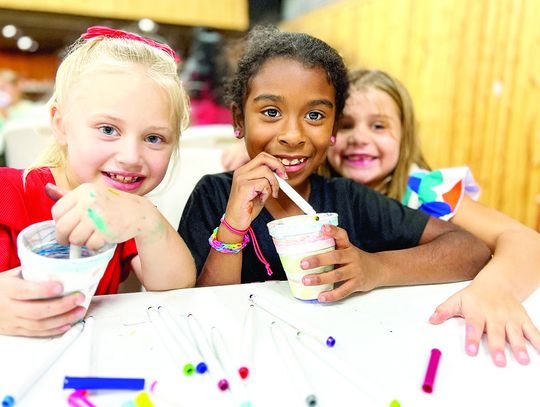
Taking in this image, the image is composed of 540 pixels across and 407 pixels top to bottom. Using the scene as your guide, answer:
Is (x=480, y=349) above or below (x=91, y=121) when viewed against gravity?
below

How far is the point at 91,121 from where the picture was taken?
772mm

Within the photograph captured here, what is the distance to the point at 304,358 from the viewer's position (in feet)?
1.84

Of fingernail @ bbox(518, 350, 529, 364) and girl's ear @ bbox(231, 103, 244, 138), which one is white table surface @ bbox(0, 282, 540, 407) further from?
girl's ear @ bbox(231, 103, 244, 138)

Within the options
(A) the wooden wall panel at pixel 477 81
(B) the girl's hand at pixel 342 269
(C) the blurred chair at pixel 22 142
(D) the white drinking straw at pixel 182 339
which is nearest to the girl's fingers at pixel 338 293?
(B) the girl's hand at pixel 342 269

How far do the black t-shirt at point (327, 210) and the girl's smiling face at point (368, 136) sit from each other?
304 mm

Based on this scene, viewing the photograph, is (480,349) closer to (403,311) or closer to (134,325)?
(403,311)

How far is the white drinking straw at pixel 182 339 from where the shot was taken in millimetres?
528

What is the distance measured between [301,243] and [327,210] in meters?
0.37

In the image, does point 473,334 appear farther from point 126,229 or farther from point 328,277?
point 126,229

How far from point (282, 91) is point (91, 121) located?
0.35 meters

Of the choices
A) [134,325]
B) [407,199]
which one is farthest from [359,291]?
[407,199]

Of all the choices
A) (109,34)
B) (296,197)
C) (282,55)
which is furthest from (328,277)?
(109,34)

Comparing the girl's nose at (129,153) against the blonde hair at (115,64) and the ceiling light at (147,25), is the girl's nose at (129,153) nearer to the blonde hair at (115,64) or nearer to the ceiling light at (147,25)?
the blonde hair at (115,64)

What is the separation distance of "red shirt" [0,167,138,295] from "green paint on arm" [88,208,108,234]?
245mm
